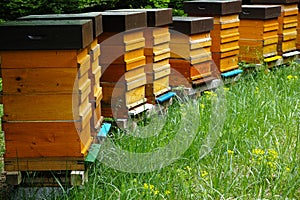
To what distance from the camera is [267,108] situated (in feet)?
17.0

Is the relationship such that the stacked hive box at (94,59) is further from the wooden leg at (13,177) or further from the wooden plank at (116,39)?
the wooden leg at (13,177)

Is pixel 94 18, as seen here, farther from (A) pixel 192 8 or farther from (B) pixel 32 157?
(A) pixel 192 8

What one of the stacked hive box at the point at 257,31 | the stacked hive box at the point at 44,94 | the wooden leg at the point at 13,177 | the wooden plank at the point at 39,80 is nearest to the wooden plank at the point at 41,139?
the stacked hive box at the point at 44,94

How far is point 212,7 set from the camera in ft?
21.0

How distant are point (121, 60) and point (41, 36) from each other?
133 centimetres

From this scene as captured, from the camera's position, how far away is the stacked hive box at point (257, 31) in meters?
6.96

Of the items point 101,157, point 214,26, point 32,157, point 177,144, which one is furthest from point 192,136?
point 214,26

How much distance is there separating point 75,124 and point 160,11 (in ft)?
6.69

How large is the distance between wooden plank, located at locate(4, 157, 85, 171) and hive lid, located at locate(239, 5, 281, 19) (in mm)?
4002

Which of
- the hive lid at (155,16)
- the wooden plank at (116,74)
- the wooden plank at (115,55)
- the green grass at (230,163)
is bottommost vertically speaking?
the green grass at (230,163)

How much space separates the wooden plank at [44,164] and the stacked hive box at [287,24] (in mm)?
4636

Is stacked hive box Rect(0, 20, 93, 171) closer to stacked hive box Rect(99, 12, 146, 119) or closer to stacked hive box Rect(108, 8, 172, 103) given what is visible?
stacked hive box Rect(99, 12, 146, 119)

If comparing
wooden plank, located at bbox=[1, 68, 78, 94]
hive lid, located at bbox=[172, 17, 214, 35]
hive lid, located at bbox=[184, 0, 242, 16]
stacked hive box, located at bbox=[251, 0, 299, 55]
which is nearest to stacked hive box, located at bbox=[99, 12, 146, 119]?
hive lid, located at bbox=[172, 17, 214, 35]

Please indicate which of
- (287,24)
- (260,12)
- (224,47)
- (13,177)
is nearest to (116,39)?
(13,177)
